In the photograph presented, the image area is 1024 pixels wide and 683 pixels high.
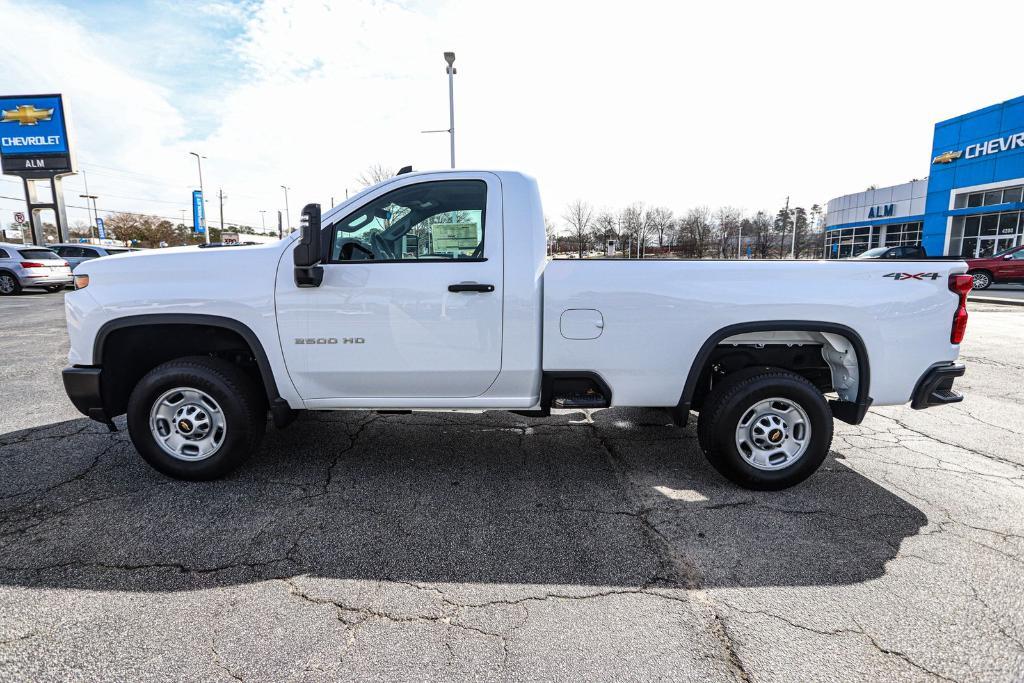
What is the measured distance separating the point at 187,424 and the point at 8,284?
66.6 feet

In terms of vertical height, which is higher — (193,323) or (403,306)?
(403,306)

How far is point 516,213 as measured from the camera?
362 centimetres

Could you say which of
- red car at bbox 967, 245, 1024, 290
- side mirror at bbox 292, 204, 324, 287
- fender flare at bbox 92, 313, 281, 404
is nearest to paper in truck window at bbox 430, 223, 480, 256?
side mirror at bbox 292, 204, 324, 287

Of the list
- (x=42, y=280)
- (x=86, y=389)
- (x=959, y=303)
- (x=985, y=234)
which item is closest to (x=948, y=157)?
(x=985, y=234)

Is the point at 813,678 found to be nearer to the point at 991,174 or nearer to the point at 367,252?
the point at 367,252

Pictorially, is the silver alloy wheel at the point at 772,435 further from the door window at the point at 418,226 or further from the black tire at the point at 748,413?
the door window at the point at 418,226

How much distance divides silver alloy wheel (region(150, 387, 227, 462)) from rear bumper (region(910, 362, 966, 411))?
4600mm

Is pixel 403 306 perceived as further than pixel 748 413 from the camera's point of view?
No

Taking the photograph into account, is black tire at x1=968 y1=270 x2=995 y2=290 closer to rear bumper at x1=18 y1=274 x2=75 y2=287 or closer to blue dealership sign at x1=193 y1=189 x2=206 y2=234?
rear bumper at x1=18 y1=274 x2=75 y2=287

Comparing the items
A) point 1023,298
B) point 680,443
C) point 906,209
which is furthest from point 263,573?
point 906,209

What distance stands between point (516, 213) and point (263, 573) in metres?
2.51

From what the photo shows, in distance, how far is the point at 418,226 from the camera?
3.80 m

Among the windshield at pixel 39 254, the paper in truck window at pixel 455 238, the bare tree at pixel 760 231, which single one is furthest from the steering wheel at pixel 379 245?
the bare tree at pixel 760 231

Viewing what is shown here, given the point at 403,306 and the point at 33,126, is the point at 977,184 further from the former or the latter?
the point at 33,126
